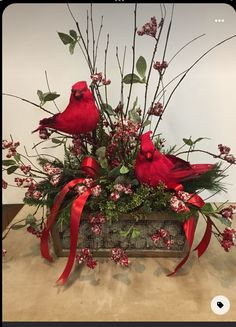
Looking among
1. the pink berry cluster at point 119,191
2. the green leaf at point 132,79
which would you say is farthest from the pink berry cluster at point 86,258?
→ the green leaf at point 132,79

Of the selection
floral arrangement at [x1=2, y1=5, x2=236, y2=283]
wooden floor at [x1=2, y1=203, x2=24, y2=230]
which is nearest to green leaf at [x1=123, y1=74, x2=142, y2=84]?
floral arrangement at [x1=2, y1=5, x2=236, y2=283]

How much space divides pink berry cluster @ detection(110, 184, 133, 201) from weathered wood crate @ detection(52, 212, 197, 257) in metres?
0.07

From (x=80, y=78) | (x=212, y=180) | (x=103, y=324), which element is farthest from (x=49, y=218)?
(x=80, y=78)

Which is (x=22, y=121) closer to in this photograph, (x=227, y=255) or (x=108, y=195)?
(x=108, y=195)

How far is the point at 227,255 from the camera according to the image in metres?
0.79

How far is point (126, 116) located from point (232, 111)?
398 mm

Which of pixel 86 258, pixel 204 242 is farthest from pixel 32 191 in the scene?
pixel 204 242

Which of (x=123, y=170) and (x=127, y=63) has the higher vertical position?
(x=127, y=63)

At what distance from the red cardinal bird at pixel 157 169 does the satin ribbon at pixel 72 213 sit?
104 mm

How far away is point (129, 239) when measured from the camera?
749mm

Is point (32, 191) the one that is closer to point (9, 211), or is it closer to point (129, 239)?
point (129, 239)

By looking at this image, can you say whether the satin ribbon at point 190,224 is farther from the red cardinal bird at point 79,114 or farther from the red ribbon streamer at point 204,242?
the red cardinal bird at point 79,114

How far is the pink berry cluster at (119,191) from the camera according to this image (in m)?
0.65

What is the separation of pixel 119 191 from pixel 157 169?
0.09 m
